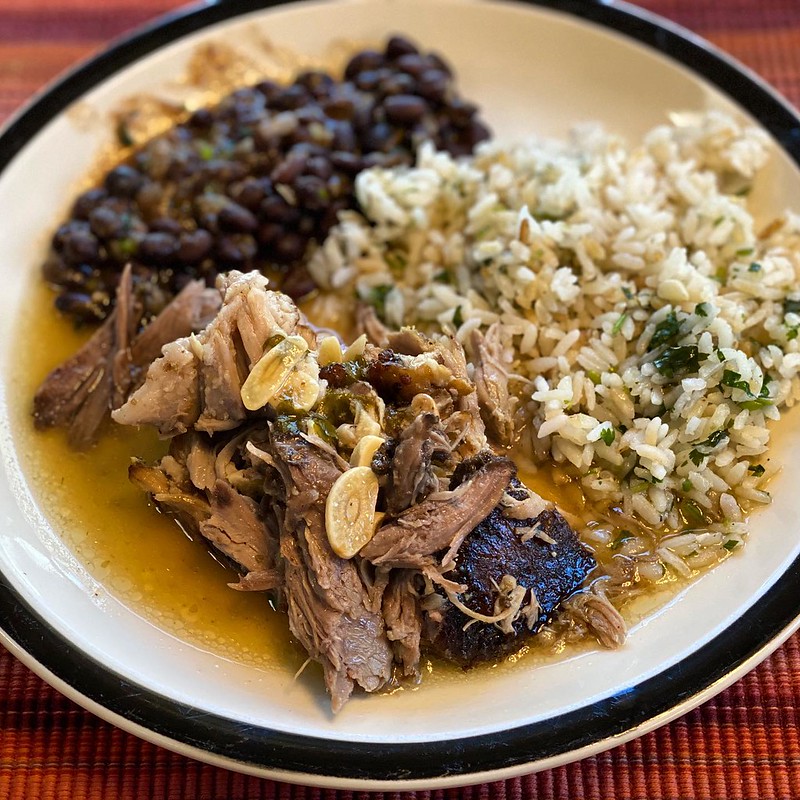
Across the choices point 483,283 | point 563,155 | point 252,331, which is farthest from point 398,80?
point 252,331

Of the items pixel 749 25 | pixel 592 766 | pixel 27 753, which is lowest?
pixel 27 753

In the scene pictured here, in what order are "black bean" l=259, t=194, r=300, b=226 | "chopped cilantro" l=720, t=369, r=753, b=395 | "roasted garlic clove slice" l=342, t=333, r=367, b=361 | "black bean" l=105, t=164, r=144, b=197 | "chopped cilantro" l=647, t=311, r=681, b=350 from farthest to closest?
"black bean" l=105, t=164, r=144, b=197, "black bean" l=259, t=194, r=300, b=226, "chopped cilantro" l=647, t=311, r=681, b=350, "chopped cilantro" l=720, t=369, r=753, b=395, "roasted garlic clove slice" l=342, t=333, r=367, b=361

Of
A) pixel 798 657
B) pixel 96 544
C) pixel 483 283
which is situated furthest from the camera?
pixel 483 283

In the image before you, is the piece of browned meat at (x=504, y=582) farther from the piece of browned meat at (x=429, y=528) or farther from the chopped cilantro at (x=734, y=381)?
the chopped cilantro at (x=734, y=381)

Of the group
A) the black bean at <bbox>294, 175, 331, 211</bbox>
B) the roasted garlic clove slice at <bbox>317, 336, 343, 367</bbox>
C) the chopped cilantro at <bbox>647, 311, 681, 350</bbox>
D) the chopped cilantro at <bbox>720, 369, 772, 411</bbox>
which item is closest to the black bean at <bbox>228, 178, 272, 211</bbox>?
the black bean at <bbox>294, 175, 331, 211</bbox>

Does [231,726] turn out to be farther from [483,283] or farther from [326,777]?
[483,283]

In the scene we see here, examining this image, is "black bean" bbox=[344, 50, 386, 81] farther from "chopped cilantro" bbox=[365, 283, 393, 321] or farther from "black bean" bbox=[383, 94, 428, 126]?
"chopped cilantro" bbox=[365, 283, 393, 321]

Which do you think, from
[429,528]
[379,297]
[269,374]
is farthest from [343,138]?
[429,528]

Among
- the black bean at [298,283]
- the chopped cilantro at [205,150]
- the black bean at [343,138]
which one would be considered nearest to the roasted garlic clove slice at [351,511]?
the black bean at [298,283]
